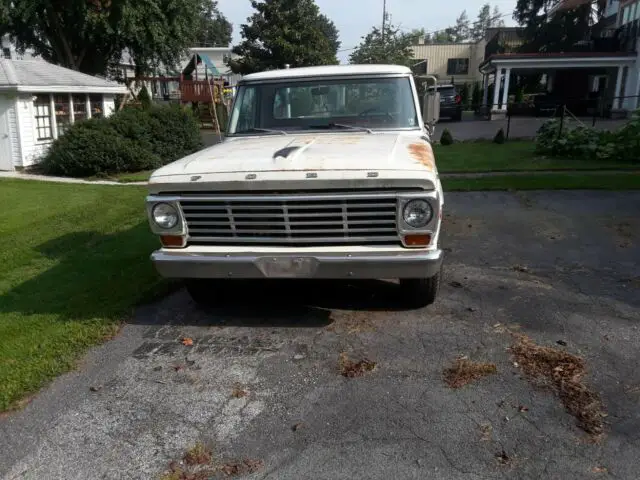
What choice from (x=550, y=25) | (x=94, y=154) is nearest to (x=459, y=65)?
(x=550, y=25)

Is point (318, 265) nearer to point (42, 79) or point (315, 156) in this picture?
point (315, 156)

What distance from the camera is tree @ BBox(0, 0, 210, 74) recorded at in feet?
75.2

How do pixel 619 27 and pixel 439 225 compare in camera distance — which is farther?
pixel 619 27

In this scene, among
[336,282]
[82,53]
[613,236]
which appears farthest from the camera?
[82,53]

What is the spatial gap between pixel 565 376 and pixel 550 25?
1497 inches

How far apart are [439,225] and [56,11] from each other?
24725 mm

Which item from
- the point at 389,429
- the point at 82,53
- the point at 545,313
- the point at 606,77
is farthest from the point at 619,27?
the point at 389,429

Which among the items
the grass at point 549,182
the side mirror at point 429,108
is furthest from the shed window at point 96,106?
the side mirror at point 429,108

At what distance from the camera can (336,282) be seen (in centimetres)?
533

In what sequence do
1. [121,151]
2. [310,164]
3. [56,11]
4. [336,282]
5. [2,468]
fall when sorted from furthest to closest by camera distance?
[56,11], [121,151], [336,282], [310,164], [2,468]

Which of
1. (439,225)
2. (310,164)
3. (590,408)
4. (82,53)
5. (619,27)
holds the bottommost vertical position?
(590,408)

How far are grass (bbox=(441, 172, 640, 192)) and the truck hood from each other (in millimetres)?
5812

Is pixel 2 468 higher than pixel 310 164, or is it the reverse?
pixel 310 164

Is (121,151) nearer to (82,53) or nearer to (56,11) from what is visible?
(56,11)
